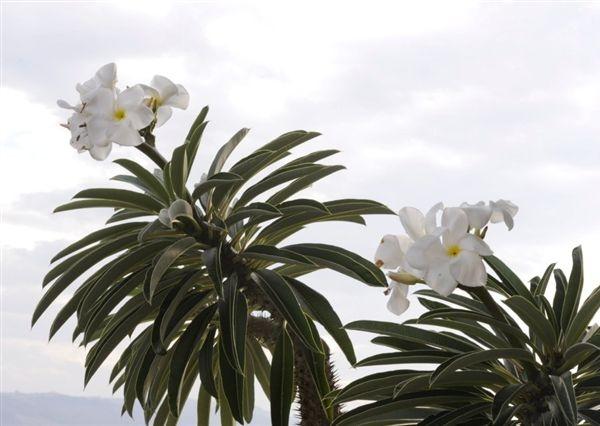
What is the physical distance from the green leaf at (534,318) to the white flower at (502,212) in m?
0.23

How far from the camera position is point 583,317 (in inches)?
Result: 78.0

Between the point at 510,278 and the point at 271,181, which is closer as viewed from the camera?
the point at 510,278

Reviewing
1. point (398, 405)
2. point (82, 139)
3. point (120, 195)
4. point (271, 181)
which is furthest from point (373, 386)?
point (82, 139)

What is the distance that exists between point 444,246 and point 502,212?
0.18 metres

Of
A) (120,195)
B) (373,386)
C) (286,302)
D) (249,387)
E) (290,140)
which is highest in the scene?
(290,140)

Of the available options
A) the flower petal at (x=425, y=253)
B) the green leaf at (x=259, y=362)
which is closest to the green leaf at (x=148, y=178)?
the green leaf at (x=259, y=362)

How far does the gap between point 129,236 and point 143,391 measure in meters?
0.45

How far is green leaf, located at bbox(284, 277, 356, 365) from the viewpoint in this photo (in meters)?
2.13

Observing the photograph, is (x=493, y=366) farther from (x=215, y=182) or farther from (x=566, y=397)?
(x=215, y=182)

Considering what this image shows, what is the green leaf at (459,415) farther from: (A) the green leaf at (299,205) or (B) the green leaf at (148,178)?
(B) the green leaf at (148,178)

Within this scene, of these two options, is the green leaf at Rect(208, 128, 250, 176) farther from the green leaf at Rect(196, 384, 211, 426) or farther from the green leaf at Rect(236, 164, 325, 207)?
the green leaf at Rect(196, 384, 211, 426)

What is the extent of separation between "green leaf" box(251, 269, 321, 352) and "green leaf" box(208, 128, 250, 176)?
1.18 ft

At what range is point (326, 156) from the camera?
99.8 inches

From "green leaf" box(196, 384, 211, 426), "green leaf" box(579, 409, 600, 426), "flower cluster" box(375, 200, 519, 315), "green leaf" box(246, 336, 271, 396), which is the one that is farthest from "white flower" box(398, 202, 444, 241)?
"green leaf" box(196, 384, 211, 426)
